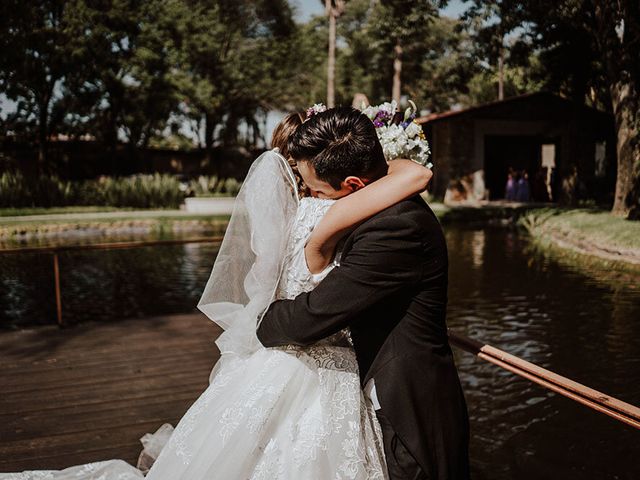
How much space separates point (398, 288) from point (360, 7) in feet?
158

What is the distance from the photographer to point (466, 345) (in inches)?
106

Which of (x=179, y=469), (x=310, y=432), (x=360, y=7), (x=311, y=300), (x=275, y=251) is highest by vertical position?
(x=360, y=7)

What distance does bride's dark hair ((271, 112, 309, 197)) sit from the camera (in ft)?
7.48

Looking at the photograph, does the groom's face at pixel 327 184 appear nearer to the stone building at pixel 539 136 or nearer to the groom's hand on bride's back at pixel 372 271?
the groom's hand on bride's back at pixel 372 271

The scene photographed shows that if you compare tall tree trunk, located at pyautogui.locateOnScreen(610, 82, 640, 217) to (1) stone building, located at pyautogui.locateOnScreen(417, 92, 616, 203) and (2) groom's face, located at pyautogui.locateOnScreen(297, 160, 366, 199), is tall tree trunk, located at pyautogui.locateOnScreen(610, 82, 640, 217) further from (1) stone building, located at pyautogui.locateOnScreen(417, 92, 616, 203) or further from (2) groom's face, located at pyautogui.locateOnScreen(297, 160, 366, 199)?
(2) groom's face, located at pyautogui.locateOnScreen(297, 160, 366, 199)

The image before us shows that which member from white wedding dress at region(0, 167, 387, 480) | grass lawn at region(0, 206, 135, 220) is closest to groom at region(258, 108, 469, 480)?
white wedding dress at region(0, 167, 387, 480)

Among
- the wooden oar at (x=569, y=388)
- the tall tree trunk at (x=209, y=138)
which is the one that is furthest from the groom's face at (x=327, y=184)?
the tall tree trunk at (x=209, y=138)

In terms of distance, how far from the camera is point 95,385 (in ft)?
16.3

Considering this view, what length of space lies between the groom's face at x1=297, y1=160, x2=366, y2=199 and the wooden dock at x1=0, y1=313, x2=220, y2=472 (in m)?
2.54

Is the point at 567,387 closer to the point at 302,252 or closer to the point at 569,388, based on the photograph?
the point at 569,388

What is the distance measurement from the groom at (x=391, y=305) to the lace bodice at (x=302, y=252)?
10 cm

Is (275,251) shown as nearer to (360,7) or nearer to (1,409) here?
(1,409)

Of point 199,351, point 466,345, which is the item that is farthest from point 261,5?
point 466,345

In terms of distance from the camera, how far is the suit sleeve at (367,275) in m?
1.77
